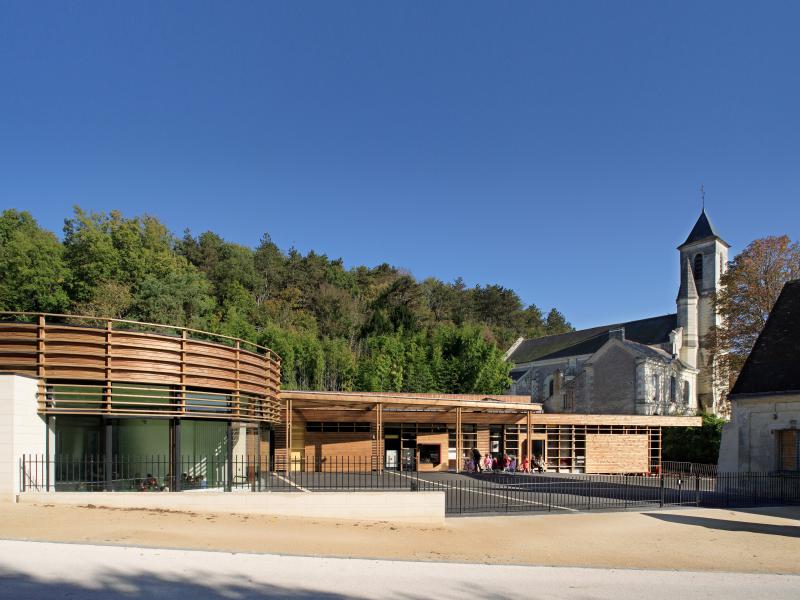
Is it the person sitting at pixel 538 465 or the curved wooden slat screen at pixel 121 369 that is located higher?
the curved wooden slat screen at pixel 121 369

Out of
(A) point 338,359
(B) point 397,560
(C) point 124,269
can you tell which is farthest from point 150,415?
(C) point 124,269

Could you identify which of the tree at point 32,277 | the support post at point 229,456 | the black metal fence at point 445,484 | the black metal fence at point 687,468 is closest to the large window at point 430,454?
the black metal fence at point 445,484

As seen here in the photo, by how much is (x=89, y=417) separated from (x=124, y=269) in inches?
1667

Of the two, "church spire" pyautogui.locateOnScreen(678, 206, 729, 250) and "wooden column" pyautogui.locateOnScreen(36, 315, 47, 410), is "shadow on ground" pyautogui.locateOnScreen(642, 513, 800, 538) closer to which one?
"wooden column" pyautogui.locateOnScreen(36, 315, 47, 410)

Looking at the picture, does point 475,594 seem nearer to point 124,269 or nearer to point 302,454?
point 302,454

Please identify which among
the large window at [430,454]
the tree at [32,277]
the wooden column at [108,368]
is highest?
the tree at [32,277]

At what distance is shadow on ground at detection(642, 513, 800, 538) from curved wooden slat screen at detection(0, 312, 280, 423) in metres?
11.9

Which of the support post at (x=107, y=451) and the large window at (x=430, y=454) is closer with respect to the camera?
the support post at (x=107, y=451)

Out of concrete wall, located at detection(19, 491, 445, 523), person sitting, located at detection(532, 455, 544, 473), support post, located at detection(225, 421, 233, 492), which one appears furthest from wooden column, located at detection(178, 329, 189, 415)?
person sitting, located at detection(532, 455, 544, 473)

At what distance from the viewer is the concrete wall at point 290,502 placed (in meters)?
15.8

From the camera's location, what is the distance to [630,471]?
3838 centimetres

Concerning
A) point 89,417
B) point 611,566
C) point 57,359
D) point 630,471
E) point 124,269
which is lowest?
point 630,471

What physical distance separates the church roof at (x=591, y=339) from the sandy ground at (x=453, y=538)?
4721 cm

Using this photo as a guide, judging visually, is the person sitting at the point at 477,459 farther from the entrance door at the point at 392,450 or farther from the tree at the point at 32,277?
the tree at the point at 32,277
